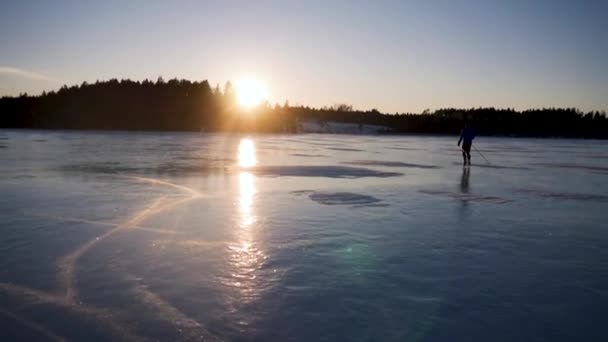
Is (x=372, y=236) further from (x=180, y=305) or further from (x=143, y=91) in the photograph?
(x=143, y=91)

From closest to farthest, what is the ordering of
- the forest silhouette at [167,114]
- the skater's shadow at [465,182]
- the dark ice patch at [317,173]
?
the skater's shadow at [465,182] → the dark ice patch at [317,173] → the forest silhouette at [167,114]

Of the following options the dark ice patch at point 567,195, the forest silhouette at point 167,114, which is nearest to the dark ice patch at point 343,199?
the dark ice patch at point 567,195

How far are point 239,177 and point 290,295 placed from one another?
28.8ft

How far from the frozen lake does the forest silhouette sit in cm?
8414

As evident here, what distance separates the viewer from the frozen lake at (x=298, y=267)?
3.11 m

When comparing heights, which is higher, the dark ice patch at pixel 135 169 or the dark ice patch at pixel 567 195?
the dark ice patch at pixel 135 169

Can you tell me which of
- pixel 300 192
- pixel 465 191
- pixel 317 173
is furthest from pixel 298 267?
pixel 317 173

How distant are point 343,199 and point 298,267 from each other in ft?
14.6

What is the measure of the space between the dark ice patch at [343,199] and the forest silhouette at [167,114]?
82.4m

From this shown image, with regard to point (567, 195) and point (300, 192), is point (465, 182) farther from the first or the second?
point (300, 192)

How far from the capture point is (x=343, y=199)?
28.6 ft

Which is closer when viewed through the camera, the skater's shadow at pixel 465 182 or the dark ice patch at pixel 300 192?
the dark ice patch at pixel 300 192

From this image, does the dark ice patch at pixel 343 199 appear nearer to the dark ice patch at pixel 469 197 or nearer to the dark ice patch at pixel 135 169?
the dark ice patch at pixel 469 197

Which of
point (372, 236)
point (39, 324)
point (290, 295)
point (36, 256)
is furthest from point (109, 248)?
point (372, 236)
